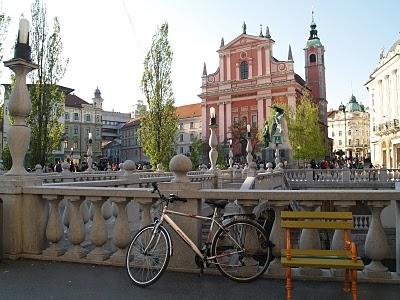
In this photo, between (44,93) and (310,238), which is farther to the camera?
(44,93)

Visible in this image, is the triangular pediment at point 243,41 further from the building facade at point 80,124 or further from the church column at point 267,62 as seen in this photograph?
the building facade at point 80,124

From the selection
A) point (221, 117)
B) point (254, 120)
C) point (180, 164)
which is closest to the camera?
point (180, 164)

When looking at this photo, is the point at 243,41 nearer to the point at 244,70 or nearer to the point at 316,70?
the point at 244,70

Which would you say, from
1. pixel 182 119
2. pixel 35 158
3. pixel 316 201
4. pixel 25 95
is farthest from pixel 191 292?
pixel 182 119

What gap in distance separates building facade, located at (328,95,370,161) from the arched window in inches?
2502

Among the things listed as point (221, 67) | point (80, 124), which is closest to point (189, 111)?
point (221, 67)

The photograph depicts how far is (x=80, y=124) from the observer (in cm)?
8994

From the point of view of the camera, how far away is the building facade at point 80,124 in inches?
3450

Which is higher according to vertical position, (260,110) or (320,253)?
(260,110)

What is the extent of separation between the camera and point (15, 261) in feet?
19.1

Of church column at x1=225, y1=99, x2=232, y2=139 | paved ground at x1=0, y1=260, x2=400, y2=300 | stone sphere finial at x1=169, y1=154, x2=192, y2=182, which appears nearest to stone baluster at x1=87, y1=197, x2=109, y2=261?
paved ground at x1=0, y1=260, x2=400, y2=300

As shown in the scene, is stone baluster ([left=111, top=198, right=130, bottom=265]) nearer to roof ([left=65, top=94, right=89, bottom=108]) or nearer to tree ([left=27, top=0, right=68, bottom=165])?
tree ([left=27, top=0, right=68, bottom=165])

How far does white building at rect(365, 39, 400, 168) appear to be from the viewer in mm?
63531

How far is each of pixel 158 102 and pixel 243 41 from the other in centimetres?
4467
